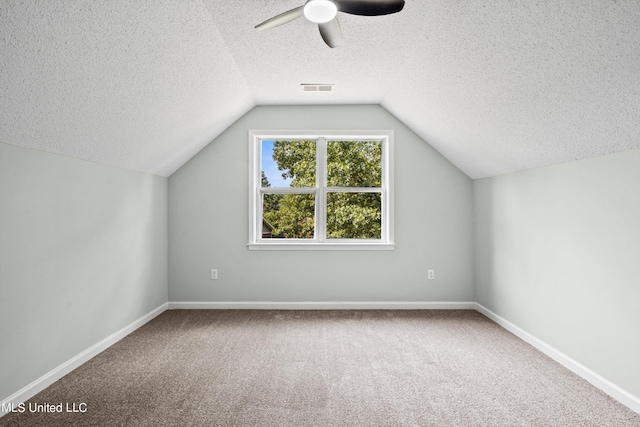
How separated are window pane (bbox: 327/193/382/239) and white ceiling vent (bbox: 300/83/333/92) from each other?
47.8 inches

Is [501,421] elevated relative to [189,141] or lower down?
lower down

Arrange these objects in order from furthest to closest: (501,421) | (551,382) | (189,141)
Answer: (189,141) < (551,382) < (501,421)

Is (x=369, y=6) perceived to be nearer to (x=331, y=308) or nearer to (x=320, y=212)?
(x=320, y=212)

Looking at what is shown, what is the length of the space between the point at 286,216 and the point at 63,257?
2.26m

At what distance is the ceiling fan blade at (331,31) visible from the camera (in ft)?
6.69

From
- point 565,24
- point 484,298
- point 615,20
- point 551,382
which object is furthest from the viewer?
point 484,298

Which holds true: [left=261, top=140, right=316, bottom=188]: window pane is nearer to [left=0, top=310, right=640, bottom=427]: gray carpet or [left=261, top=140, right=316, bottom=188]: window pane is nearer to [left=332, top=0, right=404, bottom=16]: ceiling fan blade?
[left=0, top=310, right=640, bottom=427]: gray carpet

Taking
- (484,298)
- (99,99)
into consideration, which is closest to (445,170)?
(484,298)

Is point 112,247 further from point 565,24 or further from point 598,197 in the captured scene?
point 598,197

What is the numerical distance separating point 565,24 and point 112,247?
344cm

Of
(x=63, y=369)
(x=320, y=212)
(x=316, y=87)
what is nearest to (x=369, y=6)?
(x=316, y=87)

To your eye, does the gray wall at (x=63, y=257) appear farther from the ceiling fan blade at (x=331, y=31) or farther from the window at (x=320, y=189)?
the ceiling fan blade at (x=331, y=31)

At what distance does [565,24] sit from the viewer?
5.31 feet

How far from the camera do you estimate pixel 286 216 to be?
4.20 meters
